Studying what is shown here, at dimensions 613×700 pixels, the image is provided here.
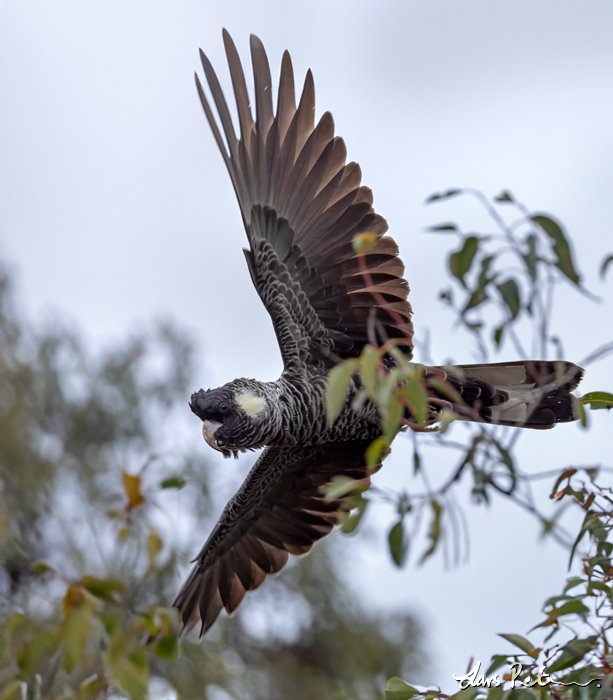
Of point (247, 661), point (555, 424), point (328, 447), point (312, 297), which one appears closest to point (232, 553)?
point (328, 447)

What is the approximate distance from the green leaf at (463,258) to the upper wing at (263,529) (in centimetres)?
183

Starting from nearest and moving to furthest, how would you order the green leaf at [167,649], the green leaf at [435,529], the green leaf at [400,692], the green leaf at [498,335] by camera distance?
1. the green leaf at [435,529]
2. the green leaf at [498,335]
3. the green leaf at [400,692]
4. the green leaf at [167,649]

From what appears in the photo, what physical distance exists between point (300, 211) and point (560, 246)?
1490mm

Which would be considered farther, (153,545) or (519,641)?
(153,545)

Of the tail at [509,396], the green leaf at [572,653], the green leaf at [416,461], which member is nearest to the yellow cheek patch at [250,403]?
the tail at [509,396]

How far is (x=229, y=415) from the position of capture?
2.40m

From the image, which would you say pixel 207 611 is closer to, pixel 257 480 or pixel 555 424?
pixel 257 480

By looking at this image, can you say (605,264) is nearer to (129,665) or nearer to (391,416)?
(391,416)

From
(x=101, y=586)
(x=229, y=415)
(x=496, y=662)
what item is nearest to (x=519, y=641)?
(x=496, y=662)

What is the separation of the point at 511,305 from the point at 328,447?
1.86 meters

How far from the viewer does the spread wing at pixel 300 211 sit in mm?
2514

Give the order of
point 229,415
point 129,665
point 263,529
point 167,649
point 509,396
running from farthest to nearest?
point 263,529
point 509,396
point 229,415
point 167,649
point 129,665

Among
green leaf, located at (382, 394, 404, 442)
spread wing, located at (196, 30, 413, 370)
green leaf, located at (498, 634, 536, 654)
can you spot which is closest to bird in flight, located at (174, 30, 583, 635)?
spread wing, located at (196, 30, 413, 370)

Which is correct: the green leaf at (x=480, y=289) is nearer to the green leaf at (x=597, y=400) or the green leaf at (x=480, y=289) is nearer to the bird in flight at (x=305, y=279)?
the green leaf at (x=597, y=400)
